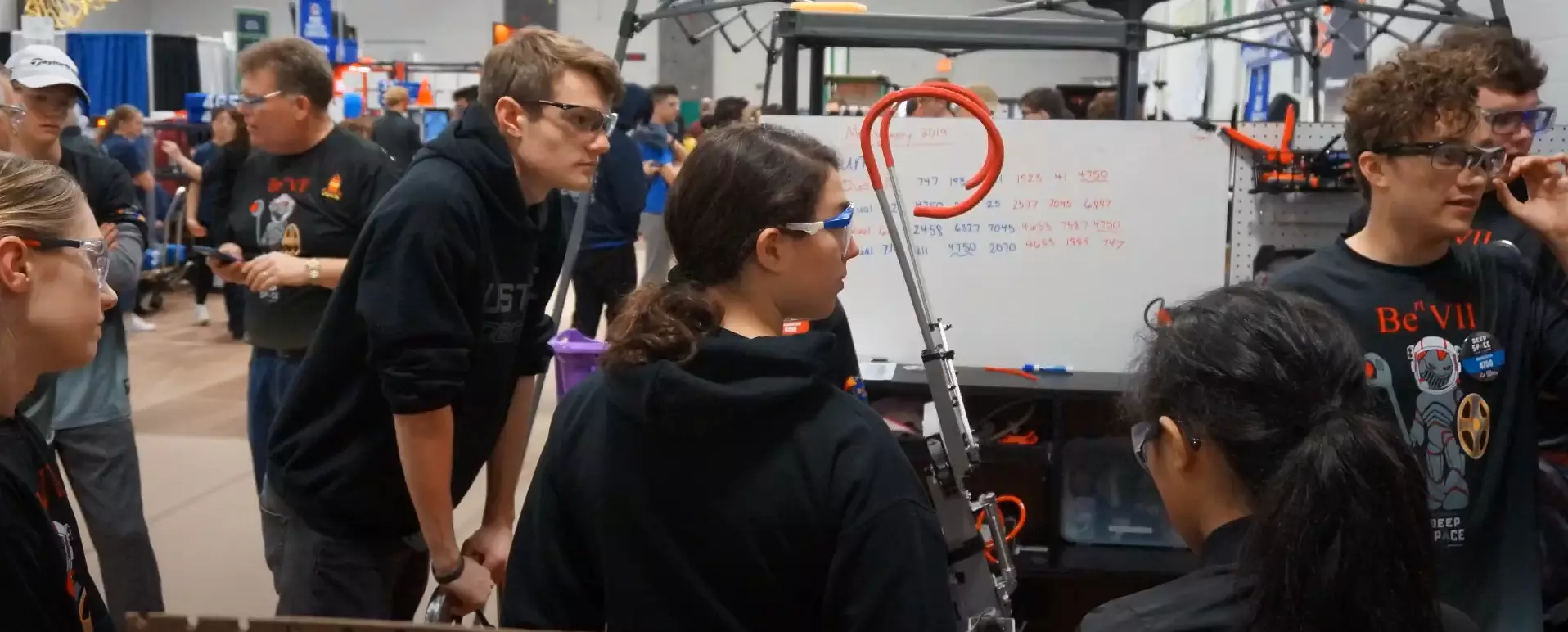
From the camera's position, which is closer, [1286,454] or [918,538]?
[1286,454]

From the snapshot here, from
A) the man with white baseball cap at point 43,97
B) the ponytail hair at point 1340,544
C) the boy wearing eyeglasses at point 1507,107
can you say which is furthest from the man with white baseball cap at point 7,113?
the boy wearing eyeglasses at point 1507,107

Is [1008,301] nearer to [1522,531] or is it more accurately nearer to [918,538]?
[1522,531]

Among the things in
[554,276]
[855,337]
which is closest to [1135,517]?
[855,337]

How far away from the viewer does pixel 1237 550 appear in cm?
106

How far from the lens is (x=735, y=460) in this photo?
1193mm

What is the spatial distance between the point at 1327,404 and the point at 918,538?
393 millimetres

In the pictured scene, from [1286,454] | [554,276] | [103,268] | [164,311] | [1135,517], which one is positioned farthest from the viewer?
[164,311]

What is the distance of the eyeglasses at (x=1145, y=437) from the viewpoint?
1107 mm

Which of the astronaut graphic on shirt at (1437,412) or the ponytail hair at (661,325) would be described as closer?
the ponytail hair at (661,325)

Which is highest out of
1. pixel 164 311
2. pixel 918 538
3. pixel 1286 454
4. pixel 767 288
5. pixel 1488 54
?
pixel 1488 54

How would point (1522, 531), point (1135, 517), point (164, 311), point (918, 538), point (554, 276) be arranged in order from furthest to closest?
point (164, 311) → point (1135, 517) → point (554, 276) → point (1522, 531) → point (918, 538)

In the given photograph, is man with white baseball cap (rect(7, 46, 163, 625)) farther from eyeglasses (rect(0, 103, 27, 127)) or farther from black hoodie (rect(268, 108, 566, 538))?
black hoodie (rect(268, 108, 566, 538))

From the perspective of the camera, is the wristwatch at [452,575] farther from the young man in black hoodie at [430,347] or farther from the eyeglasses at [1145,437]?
the eyeglasses at [1145,437]

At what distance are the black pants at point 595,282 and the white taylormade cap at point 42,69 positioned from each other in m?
2.76
